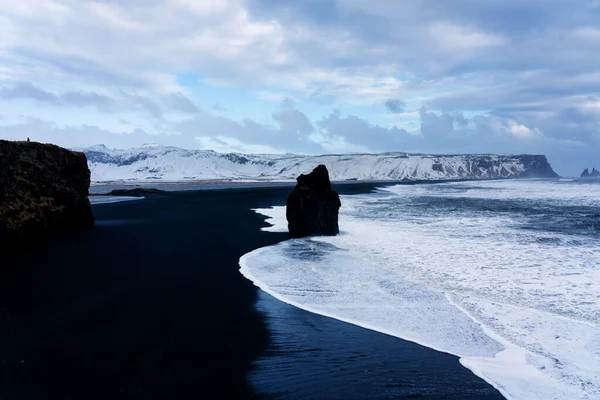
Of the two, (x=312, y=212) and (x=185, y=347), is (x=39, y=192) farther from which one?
(x=185, y=347)

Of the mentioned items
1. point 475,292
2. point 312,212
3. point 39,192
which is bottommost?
point 475,292

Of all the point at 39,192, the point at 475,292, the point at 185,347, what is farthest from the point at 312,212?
the point at 185,347

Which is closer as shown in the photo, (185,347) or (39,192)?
(185,347)

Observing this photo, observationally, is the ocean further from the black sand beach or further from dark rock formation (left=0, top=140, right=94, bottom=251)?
dark rock formation (left=0, top=140, right=94, bottom=251)

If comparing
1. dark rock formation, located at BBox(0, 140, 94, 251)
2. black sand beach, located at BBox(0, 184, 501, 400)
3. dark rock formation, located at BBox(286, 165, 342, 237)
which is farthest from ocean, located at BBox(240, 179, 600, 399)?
dark rock formation, located at BBox(0, 140, 94, 251)

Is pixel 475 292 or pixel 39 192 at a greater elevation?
pixel 39 192

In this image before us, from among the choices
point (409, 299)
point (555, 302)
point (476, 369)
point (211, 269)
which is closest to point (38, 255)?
point (211, 269)

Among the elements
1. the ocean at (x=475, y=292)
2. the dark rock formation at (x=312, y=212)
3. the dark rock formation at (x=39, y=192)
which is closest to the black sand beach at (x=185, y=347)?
the ocean at (x=475, y=292)
